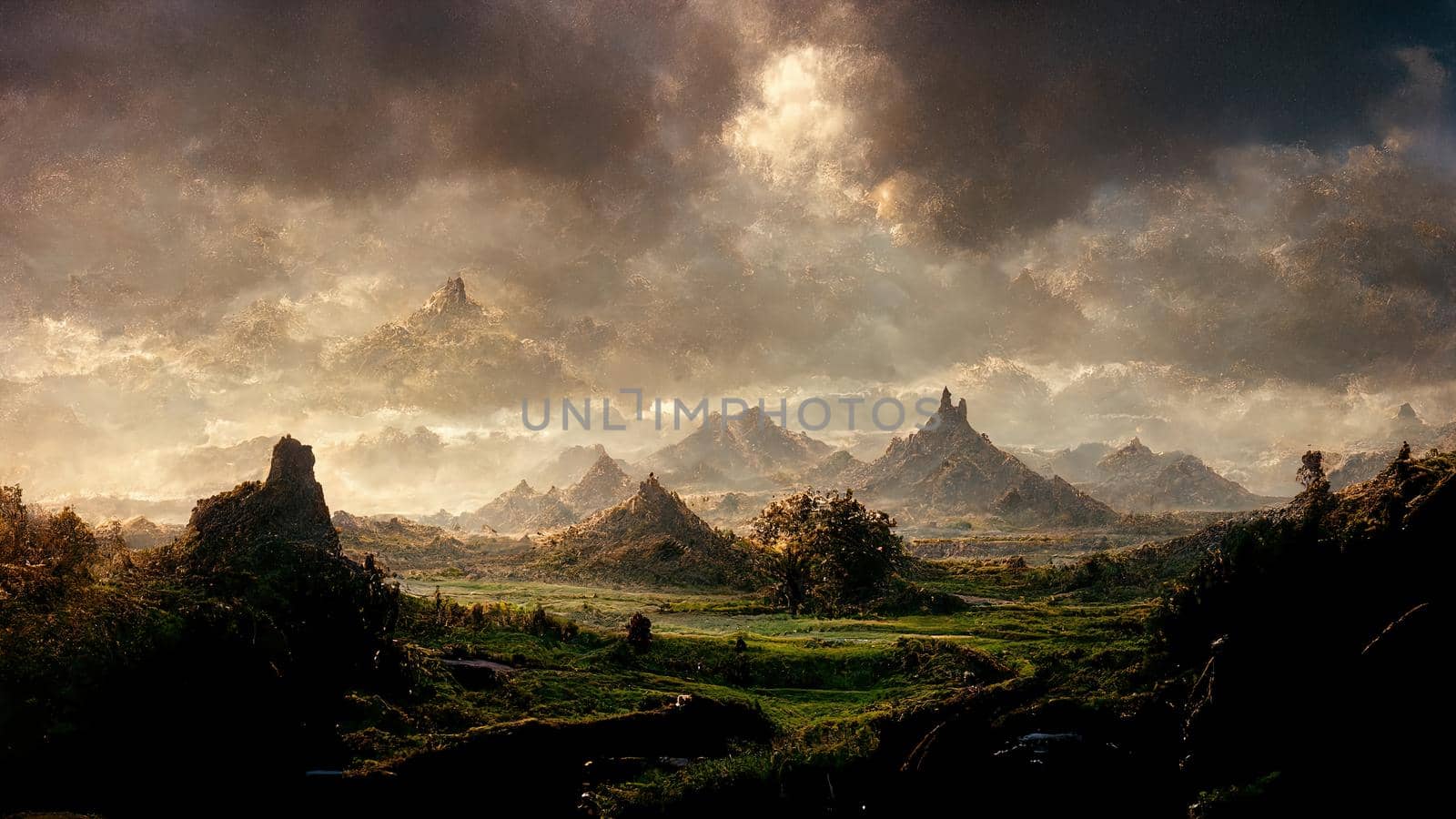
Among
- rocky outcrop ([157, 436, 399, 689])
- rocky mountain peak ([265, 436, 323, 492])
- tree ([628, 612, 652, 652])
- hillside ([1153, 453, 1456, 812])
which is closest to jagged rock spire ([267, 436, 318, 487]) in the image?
rocky mountain peak ([265, 436, 323, 492])

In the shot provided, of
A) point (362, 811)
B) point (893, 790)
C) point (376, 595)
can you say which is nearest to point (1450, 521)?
point (893, 790)

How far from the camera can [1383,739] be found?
14.5m

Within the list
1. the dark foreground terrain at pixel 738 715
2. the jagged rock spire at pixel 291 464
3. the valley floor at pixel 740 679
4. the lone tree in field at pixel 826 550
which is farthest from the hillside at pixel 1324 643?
the jagged rock spire at pixel 291 464

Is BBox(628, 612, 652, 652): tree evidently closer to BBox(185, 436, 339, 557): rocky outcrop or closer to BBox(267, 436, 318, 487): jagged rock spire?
BBox(185, 436, 339, 557): rocky outcrop

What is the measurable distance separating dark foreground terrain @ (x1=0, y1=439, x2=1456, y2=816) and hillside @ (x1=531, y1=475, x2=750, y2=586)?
334 feet

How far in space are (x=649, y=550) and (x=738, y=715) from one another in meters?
133

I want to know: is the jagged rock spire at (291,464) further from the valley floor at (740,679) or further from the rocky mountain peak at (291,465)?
the valley floor at (740,679)

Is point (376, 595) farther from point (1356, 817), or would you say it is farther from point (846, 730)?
point (1356, 817)

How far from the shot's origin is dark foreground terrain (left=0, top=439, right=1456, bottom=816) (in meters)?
15.8

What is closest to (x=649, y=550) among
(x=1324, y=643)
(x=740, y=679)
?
(x=740, y=679)

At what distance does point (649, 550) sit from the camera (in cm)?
15462

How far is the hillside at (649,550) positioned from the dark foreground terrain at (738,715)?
4014 inches

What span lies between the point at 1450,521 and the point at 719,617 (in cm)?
6258

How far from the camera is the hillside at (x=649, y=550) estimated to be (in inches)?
5389
